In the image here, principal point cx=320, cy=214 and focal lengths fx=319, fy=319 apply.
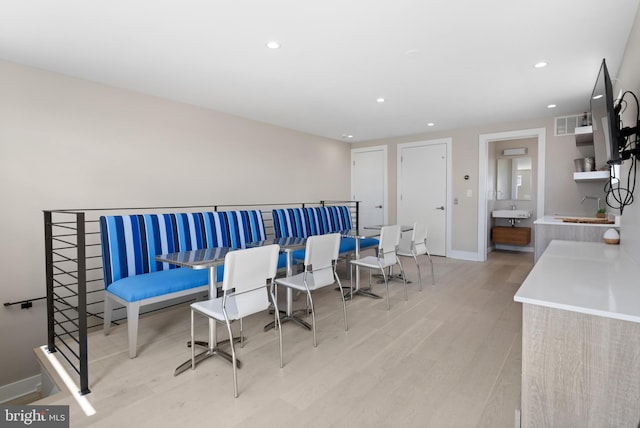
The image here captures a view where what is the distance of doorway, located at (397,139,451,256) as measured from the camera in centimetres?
607

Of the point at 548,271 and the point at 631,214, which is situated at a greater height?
the point at 631,214

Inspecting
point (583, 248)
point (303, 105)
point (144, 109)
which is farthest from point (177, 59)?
point (583, 248)

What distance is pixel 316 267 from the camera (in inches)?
110

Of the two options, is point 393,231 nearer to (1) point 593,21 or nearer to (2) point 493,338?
(2) point 493,338

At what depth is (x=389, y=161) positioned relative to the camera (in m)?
6.72

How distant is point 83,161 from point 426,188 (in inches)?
214

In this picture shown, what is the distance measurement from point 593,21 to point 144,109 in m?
4.31

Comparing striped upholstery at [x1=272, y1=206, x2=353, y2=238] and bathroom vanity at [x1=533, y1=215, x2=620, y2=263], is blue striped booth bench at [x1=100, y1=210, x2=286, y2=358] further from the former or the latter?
bathroom vanity at [x1=533, y1=215, x2=620, y2=263]

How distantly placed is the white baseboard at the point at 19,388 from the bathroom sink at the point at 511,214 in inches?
293

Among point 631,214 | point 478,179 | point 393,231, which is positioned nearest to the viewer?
point 631,214

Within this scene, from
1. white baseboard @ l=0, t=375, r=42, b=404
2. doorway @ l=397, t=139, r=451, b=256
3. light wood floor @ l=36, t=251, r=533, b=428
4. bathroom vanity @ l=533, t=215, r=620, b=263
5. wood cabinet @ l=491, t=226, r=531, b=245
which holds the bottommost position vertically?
white baseboard @ l=0, t=375, r=42, b=404

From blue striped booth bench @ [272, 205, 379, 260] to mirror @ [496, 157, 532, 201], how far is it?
12.2 ft

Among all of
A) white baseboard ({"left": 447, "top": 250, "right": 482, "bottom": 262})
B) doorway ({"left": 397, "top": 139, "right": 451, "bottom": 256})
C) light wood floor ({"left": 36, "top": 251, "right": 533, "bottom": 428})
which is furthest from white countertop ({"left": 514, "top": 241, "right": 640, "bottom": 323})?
doorway ({"left": 397, "top": 139, "right": 451, "bottom": 256})

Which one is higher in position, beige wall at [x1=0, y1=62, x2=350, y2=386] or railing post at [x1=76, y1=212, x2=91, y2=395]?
beige wall at [x1=0, y1=62, x2=350, y2=386]
